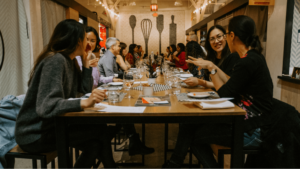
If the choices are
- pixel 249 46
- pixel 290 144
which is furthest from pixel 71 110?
pixel 249 46

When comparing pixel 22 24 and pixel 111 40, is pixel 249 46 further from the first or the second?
pixel 22 24

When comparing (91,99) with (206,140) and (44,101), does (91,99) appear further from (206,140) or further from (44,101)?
(206,140)

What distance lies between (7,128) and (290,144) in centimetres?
187

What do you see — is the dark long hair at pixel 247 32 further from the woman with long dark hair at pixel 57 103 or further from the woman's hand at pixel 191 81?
the woman with long dark hair at pixel 57 103

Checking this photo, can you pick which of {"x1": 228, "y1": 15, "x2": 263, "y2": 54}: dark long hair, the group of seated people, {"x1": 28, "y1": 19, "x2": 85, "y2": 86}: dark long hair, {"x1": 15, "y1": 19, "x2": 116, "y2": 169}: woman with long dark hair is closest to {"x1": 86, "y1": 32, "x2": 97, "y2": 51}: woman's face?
the group of seated people

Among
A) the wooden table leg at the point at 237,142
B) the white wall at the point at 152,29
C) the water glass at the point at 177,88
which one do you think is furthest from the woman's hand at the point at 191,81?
the white wall at the point at 152,29

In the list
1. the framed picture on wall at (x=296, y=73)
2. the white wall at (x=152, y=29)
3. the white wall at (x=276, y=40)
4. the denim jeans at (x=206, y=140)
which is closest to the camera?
the denim jeans at (x=206, y=140)

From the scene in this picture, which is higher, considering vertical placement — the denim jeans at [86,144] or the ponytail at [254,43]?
the ponytail at [254,43]

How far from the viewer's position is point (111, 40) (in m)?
3.81

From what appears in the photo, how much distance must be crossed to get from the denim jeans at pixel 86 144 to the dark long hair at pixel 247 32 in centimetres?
129

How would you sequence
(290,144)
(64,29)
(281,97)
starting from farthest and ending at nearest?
(281,97) → (64,29) → (290,144)

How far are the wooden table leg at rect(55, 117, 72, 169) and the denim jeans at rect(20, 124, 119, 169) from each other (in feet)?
0.34

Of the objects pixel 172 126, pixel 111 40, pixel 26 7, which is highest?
pixel 26 7

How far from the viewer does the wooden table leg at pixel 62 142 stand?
4.20 feet
